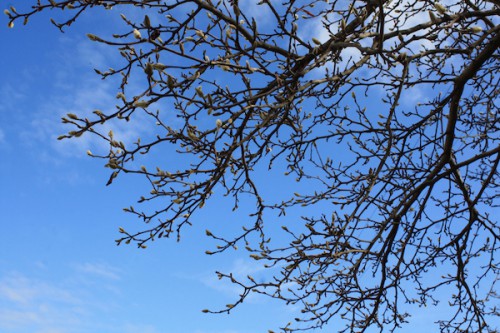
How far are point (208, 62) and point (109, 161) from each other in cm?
89

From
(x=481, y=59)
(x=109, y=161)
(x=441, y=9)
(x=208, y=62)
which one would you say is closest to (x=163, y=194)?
(x=109, y=161)

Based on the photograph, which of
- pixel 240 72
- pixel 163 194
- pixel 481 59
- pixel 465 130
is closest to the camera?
pixel 240 72

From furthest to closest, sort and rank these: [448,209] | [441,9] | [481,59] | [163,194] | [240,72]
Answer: [448,209]
[481,59]
[163,194]
[240,72]
[441,9]

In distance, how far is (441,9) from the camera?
9.14 feet

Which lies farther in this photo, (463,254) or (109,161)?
(463,254)

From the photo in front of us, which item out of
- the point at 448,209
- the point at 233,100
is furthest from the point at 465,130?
the point at 233,100

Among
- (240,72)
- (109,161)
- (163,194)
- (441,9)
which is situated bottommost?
(109,161)

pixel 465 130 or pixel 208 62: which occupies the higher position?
pixel 465 130

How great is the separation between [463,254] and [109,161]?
3.75 metres

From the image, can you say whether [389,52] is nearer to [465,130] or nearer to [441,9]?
[441,9]

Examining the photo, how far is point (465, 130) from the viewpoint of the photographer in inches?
214

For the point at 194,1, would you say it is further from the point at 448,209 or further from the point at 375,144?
the point at 448,209

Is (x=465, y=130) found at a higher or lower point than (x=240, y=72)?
higher

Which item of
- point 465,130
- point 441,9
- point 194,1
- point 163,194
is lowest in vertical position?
point 163,194
